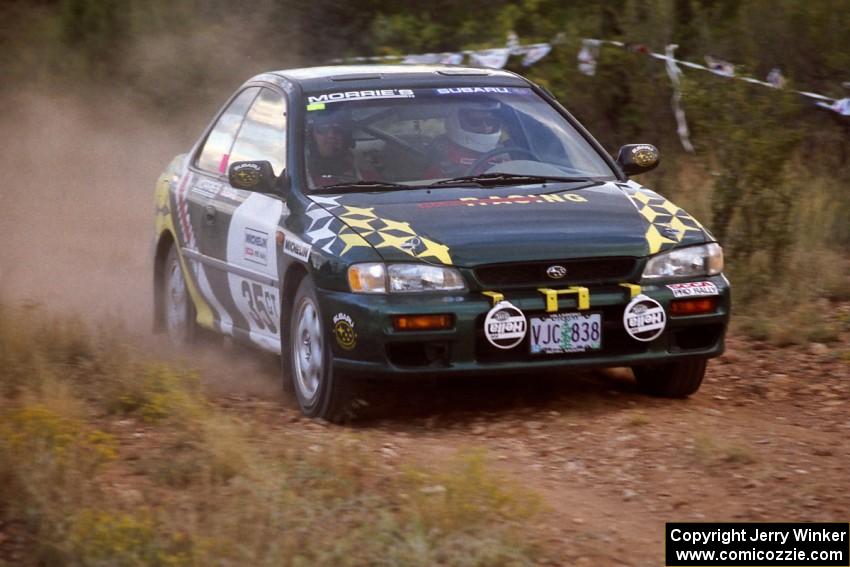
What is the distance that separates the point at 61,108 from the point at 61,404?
13355 mm

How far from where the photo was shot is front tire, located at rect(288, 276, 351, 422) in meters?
6.96

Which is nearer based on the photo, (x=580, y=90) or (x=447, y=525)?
(x=447, y=525)

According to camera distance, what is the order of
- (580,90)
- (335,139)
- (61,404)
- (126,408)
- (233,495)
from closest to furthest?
(233,495) → (61,404) → (126,408) → (335,139) → (580,90)

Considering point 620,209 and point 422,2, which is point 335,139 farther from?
point 422,2

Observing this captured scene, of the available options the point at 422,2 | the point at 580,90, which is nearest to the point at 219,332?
the point at 580,90

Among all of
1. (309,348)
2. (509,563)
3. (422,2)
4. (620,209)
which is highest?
(422,2)

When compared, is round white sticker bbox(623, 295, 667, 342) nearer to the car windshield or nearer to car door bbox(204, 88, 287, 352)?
the car windshield

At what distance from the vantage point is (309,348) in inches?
284

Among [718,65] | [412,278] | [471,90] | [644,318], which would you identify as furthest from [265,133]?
[718,65]

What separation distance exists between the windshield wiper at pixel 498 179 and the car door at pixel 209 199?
145 centimetres

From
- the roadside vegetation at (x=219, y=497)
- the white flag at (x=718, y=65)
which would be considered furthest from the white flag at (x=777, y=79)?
the roadside vegetation at (x=219, y=497)

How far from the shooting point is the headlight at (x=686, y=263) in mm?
6984

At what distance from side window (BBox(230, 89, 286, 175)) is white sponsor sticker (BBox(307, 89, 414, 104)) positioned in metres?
0.21

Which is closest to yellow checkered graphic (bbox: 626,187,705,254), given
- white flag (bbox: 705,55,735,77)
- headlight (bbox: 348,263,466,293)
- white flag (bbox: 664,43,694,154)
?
headlight (bbox: 348,263,466,293)
